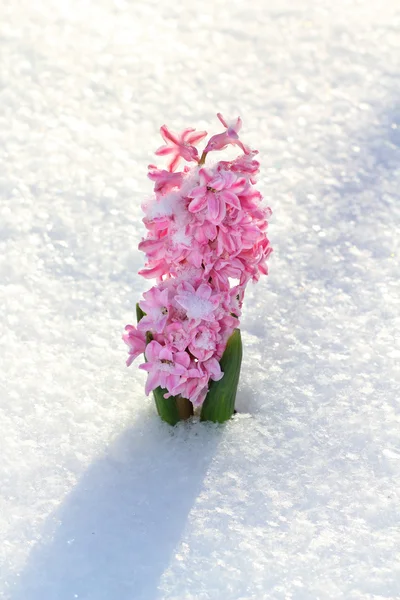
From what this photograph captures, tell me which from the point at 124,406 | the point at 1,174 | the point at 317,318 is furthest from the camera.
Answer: the point at 1,174

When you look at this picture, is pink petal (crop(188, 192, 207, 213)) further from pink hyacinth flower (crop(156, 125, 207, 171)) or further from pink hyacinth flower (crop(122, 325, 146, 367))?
pink hyacinth flower (crop(122, 325, 146, 367))

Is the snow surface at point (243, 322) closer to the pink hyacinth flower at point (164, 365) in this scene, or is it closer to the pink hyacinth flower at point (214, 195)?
the pink hyacinth flower at point (164, 365)

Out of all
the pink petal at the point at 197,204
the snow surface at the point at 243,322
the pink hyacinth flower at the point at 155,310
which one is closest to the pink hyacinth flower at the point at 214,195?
the pink petal at the point at 197,204

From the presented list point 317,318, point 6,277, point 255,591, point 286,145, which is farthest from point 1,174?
point 255,591

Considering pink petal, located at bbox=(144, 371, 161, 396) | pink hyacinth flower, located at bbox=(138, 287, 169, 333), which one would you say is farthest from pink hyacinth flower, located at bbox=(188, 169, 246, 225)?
pink petal, located at bbox=(144, 371, 161, 396)

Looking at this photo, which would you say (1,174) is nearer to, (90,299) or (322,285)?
(90,299)

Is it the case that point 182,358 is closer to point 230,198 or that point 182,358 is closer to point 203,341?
point 203,341
